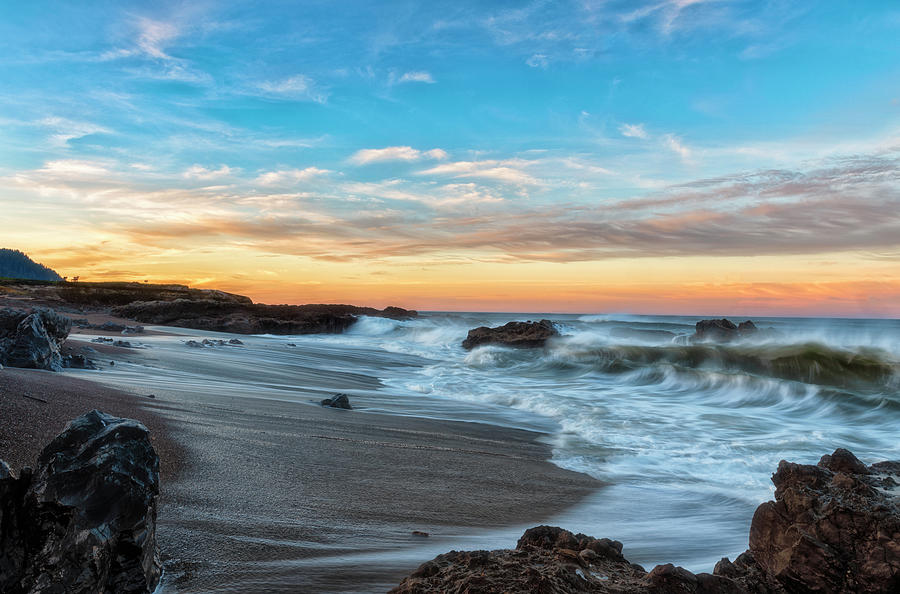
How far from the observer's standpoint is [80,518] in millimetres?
2088

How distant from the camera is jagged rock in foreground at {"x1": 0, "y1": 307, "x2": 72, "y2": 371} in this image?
7.12m

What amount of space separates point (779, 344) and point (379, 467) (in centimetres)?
1963

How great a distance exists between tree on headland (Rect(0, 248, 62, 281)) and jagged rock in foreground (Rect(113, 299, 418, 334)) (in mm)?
138409

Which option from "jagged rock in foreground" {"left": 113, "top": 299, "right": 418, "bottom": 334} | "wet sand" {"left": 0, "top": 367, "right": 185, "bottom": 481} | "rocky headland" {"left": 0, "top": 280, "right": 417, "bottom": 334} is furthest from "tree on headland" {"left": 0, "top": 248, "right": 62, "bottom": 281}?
"wet sand" {"left": 0, "top": 367, "right": 185, "bottom": 481}

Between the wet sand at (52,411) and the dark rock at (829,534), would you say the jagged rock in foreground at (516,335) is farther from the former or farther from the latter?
the dark rock at (829,534)

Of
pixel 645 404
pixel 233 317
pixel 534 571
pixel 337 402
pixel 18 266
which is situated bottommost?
pixel 645 404

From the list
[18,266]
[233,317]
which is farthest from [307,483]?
[18,266]

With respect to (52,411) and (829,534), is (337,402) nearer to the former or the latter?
(52,411)

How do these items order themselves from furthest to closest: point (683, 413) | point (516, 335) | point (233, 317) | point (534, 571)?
point (233, 317), point (516, 335), point (683, 413), point (534, 571)

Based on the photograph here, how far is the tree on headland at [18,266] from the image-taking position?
145 metres

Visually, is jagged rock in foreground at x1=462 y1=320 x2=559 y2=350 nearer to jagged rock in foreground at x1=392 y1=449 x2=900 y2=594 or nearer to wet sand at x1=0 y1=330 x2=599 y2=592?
wet sand at x1=0 y1=330 x2=599 y2=592

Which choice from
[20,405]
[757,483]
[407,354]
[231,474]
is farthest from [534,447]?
[407,354]

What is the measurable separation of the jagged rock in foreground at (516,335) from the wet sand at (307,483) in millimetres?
15703

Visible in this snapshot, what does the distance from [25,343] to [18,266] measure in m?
176
